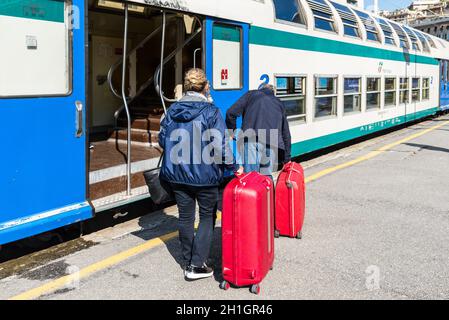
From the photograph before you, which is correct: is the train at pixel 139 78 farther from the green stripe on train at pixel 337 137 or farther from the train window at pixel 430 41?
the train window at pixel 430 41

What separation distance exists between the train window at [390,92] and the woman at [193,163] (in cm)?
995

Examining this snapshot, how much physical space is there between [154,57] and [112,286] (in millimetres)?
5377

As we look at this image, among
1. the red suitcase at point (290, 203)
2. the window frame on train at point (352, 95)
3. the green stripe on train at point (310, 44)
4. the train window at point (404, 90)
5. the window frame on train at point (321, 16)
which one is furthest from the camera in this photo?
the train window at point (404, 90)

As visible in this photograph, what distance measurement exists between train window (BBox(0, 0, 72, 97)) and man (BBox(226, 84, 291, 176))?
180 centimetres

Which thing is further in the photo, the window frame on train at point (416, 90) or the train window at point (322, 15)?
the window frame on train at point (416, 90)

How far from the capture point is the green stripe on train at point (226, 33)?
228 inches

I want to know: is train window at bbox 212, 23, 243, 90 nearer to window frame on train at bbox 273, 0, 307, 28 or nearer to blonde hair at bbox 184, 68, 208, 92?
window frame on train at bbox 273, 0, 307, 28

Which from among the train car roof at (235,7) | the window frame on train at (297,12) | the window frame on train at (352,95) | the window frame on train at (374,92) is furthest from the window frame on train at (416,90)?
the window frame on train at (297,12)

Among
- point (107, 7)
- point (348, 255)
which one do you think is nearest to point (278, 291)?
point (348, 255)

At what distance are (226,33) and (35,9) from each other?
2.70m

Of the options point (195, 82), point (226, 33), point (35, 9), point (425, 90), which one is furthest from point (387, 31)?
point (35, 9)

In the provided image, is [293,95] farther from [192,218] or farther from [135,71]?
[192,218]

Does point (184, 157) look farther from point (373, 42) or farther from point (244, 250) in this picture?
point (373, 42)

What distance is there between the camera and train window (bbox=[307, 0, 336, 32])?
28.0 feet
